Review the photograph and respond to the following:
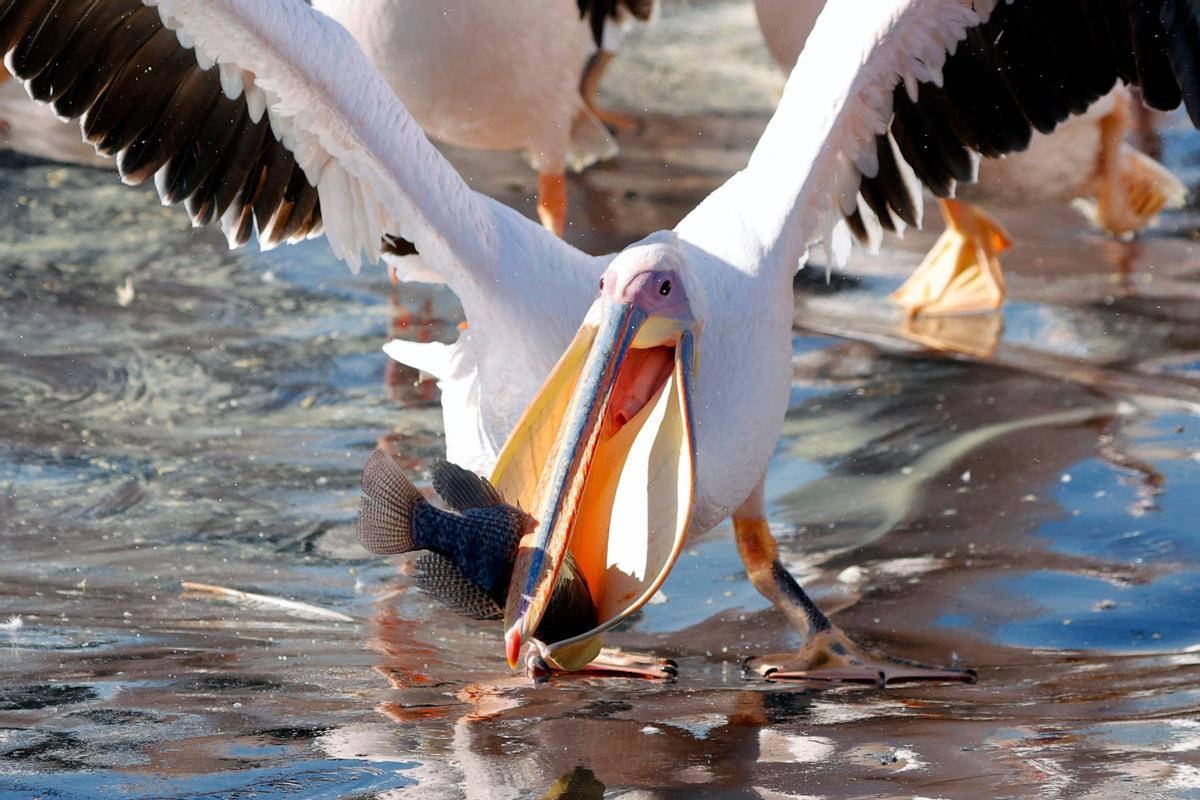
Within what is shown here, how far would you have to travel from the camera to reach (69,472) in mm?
4598

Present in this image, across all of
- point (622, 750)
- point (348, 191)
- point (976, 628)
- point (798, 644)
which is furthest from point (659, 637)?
point (348, 191)

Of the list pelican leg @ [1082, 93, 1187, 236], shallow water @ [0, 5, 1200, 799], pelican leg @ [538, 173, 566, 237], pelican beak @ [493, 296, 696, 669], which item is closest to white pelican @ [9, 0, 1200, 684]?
pelican beak @ [493, 296, 696, 669]

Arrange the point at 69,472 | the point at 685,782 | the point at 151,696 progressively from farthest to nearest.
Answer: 1. the point at 69,472
2. the point at 151,696
3. the point at 685,782

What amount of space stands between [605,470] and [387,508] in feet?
1.40

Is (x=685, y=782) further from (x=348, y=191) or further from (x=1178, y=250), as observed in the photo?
(x=1178, y=250)

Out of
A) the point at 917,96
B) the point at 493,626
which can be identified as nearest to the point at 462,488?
the point at 493,626

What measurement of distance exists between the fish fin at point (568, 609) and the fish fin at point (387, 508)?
266 millimetres

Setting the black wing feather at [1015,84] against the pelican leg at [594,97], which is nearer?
Result: the black wing feather at [1015,84]

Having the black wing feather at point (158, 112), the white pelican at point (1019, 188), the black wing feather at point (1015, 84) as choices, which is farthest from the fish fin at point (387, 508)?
the white pelican at point (1019, 188)

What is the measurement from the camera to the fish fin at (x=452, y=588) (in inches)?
125

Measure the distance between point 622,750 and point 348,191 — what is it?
162 centimetres

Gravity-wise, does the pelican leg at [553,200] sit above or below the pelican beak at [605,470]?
above

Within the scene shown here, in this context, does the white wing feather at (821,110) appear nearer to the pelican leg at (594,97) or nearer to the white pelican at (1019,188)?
the white pelican at (1019,188)

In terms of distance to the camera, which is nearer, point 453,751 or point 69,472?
point 453,751
